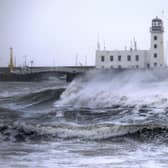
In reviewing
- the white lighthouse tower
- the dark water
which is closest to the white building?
the white lighthouse tower

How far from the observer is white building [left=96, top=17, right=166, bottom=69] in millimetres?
76062

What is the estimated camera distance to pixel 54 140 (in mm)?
11820

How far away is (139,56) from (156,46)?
3426 mm

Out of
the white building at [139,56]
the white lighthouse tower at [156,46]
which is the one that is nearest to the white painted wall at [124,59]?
the white building at [139,56]

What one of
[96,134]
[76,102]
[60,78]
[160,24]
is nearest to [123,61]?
[160,24]

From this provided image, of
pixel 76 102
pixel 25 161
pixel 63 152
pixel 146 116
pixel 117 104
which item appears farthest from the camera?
pixel 76 102

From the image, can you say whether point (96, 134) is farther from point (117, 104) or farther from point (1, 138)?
point (117, 104)

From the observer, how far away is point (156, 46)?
76125 millimetres

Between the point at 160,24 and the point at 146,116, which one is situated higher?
Answer: the point at 160,24

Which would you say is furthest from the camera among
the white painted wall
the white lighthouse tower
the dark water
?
the white painted wall

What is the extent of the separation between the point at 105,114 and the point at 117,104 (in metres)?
3.12

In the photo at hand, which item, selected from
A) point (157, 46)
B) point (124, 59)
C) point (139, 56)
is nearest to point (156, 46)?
point (157, 46)

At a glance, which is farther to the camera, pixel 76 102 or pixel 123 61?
pixel 123 61

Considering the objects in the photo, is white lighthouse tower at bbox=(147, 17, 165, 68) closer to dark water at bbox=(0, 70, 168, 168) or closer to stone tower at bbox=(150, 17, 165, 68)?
stone tower at bbox=(150, 17, 165, 68)
